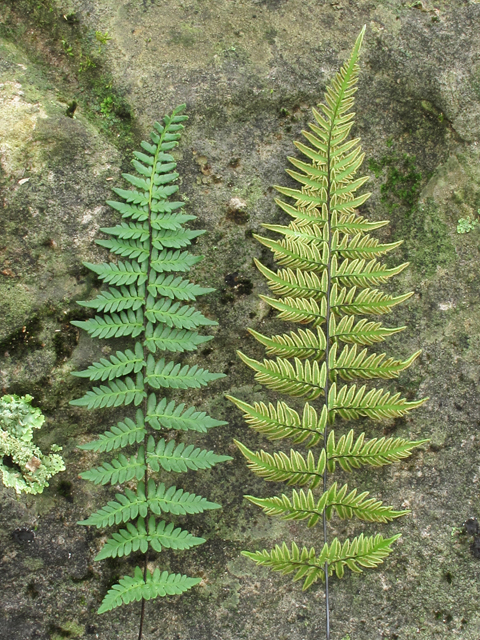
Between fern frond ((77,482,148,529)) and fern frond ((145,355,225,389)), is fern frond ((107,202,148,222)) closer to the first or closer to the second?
fern frond ((145,355,225,389))

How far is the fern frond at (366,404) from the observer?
120 inches

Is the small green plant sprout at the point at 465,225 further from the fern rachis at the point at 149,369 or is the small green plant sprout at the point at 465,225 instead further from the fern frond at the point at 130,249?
the fern frond at the point at 130,249

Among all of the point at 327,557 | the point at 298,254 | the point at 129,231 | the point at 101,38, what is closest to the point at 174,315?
the point at 129,231

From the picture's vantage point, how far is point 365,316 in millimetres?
3434

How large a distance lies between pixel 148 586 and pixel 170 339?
1.33m

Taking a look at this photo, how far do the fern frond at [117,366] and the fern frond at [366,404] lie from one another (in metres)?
1.11

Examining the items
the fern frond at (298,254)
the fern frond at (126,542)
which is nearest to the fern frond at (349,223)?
the fern frond at (298,254)

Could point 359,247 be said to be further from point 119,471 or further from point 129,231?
point 119,471

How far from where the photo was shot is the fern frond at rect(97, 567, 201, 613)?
2891mm

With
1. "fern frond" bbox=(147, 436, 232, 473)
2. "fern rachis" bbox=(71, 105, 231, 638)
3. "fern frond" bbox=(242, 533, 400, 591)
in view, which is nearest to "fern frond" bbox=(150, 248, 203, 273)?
"fern rachis" bbox=(71, 105, 231, 638)

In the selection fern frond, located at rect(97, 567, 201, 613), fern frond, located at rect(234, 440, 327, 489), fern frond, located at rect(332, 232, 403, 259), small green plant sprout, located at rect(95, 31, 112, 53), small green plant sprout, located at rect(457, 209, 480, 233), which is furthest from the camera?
small green plant sprout, located at rect(457, 209, 480, 233)

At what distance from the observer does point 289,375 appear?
3039 mm

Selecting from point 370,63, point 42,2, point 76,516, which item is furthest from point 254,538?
point 42,2

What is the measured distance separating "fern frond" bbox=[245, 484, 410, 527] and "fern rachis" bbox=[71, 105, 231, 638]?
0.34 m
